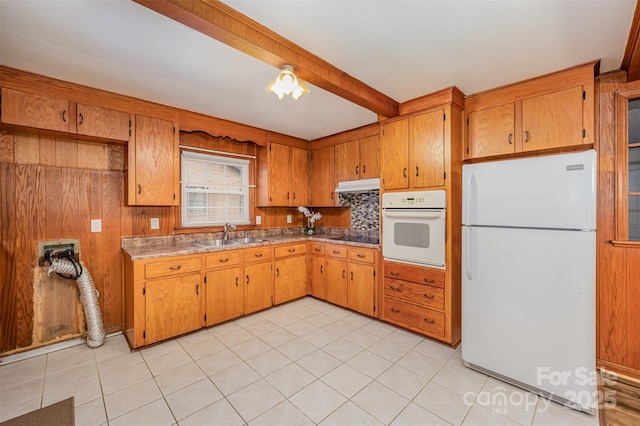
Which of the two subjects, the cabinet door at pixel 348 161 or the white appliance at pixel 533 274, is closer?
the white appliance at pixel 533 274

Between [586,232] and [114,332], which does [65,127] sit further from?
[586,232]

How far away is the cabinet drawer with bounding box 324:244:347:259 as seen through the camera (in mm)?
3469

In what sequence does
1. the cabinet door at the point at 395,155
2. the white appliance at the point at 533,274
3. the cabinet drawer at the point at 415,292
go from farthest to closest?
1. the cabinet door at the point at 395,155
2. the cabinet drawer at the point at 415,292
3. the white appliance at the point at 533,274

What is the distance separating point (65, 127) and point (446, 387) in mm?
3710

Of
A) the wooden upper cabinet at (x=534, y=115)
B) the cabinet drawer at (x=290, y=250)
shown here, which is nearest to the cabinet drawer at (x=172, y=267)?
the cabinet drawer at (x=290, y=250)

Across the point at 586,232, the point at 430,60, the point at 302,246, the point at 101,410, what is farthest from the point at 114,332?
the point at 586,232

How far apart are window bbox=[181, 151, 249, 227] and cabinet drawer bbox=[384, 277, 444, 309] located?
216cm

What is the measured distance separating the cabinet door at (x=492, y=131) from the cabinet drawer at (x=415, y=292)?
1354mm

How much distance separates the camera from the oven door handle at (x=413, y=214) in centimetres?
258

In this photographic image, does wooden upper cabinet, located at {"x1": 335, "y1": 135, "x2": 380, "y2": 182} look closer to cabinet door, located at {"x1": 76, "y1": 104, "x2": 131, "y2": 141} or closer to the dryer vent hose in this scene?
cabinet door, located at {"x1": 76, "y1": 104, "x2": 131, "y2": 141}

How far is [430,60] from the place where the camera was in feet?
6.73

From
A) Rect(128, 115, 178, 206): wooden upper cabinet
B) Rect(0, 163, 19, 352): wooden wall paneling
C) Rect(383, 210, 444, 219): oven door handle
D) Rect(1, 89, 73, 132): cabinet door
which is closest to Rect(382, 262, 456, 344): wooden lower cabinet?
Rect(383, 210, 444, 219): oven door handle

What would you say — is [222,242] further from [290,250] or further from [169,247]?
[290,250]

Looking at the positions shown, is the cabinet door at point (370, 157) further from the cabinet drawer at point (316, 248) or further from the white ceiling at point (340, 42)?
the cabinet drawer at point (316, 248)
